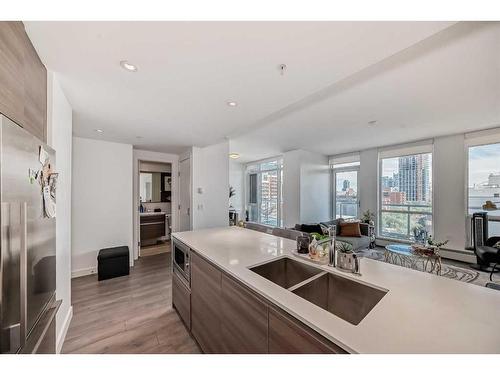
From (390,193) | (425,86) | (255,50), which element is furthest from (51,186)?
(390,193)

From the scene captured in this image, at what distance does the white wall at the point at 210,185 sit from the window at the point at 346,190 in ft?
12.2

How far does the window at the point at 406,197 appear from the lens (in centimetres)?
453

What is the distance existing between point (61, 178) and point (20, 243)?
115 cm

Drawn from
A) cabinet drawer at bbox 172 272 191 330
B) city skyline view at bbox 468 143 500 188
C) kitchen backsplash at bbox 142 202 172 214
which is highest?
city skyline view at bbox 468 143 500 188

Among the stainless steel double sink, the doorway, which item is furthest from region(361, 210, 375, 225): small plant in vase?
the doorway

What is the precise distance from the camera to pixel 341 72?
5.12ft

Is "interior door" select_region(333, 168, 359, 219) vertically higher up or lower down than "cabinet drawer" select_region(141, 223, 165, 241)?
higher up

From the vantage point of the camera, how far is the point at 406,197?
4.85 m

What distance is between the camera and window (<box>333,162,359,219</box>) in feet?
19.0

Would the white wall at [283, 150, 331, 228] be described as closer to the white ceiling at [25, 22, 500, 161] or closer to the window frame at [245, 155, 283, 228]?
the window frame at [245, 155, 283, 228]

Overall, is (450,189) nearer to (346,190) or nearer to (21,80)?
(346,190)

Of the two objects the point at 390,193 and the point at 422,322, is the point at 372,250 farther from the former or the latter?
the point at 422,322

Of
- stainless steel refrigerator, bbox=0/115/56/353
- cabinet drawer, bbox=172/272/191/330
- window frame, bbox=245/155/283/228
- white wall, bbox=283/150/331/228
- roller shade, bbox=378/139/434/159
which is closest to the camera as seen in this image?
stainless steel refrigerator, bbox=0/115/56/353

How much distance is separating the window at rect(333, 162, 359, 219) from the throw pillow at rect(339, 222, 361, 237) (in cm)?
130
